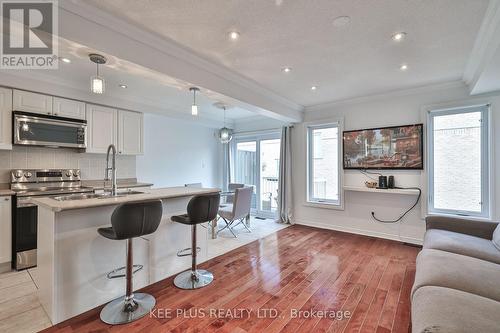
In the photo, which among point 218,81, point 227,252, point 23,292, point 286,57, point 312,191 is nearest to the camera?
point 23,292

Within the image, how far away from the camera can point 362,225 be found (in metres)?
4.48

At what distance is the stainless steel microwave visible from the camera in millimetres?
3119

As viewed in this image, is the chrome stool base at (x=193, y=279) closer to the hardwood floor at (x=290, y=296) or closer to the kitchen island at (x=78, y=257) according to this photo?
the hardwood floor at (x=290, y=296)

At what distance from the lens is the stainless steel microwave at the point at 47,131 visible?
312cm

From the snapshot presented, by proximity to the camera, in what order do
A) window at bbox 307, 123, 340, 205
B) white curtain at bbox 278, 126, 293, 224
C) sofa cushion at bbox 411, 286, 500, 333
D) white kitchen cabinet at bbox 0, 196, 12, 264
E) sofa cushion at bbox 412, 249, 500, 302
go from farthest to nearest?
white curtain at bbox 278, 126, 293, 224, window at bbox 307, 123, 340, 205, white kitchen cabinet at bbox 0, 196, 12, 264, sofa cushion at bbox 412, 249, 500, 302, sofa cushion at bbox 411, 286, 500, 333

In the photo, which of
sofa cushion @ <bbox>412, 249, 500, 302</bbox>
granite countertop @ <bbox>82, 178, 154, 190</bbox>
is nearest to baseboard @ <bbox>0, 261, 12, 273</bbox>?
granite countertop @ <bbox>82, 178, 154, 190</bbox>

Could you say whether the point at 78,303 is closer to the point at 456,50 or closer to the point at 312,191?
the point at 312,191

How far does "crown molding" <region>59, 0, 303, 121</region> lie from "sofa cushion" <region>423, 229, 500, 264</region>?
293cm

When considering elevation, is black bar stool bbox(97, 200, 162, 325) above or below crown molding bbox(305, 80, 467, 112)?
below

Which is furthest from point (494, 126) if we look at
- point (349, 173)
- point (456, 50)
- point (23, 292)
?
point (23, 292)

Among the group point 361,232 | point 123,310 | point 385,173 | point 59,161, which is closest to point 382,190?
point 385,173

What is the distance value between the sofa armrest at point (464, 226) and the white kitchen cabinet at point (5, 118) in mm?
5540

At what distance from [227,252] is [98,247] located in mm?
1834

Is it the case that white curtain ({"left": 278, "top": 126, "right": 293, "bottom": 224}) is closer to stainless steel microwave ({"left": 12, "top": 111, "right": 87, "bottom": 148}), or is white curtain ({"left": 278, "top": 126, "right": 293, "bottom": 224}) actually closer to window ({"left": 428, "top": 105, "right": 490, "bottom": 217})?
window ({"left": 428, "top": 105, "right": 490, "bottom": 217})
